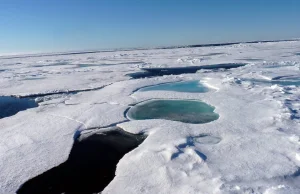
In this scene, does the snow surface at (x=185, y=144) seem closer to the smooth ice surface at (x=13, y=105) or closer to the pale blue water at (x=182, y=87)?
the smooth ice surface at (x=13, y=105)

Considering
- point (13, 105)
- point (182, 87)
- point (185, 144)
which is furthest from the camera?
point (182, 87)

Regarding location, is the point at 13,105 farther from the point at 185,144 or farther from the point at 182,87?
the point at 185,144

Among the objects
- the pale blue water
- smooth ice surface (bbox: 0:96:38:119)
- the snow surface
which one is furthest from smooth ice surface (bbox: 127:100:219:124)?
smooth ice surface (bbox: 0:96:38:119)

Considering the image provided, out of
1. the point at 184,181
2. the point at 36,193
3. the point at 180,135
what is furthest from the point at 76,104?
the point at 184,181

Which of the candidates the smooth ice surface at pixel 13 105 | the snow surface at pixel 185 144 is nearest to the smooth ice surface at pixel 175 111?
the snow surface at pixel 185 144

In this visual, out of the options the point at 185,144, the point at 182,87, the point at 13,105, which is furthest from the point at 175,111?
the point at 13,105

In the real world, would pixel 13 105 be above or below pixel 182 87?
below

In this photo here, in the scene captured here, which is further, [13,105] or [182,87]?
[182,87]
